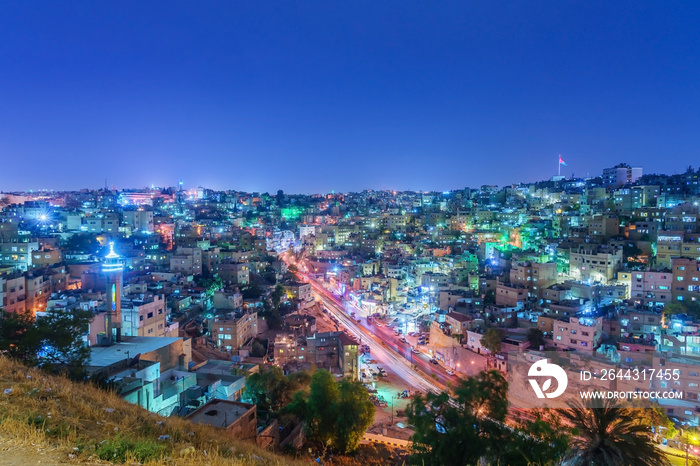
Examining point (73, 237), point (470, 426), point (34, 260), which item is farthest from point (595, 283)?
point (73, 237)

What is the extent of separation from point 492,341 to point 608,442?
9123 millimetres

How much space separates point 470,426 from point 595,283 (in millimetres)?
14239

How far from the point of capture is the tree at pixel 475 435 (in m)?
5.56

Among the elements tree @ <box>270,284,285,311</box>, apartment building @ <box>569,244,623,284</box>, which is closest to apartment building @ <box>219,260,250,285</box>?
tree @ <box>270,284,285,311</box>

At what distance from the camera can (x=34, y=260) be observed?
19484 millimetres

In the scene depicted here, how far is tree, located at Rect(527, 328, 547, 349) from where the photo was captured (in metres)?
13.0

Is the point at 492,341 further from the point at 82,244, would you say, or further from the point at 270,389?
the point at 82,244

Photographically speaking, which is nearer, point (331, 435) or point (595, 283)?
point (331, 435)

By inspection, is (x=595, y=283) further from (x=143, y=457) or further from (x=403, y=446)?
(x=143, y=457)

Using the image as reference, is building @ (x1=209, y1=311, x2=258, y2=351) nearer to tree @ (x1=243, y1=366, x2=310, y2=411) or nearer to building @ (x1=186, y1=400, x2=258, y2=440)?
tree @ (x1=243, y1=366, x2=310, y2=411)

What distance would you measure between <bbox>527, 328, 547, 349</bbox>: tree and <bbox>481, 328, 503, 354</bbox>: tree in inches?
34.7

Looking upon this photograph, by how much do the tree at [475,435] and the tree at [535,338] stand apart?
6901mm

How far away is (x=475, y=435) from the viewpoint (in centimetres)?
602

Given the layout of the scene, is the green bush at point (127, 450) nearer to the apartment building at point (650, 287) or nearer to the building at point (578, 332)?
the building at point (578, 332)
